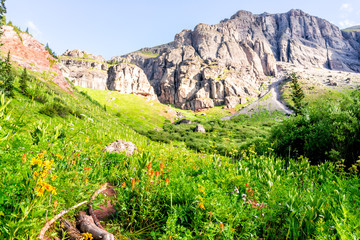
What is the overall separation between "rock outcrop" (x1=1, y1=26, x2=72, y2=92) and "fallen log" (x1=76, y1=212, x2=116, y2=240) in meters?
33.4

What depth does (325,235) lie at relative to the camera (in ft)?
7.55

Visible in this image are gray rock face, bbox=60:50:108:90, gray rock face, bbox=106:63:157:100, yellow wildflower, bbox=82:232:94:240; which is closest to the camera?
yellow wildflower, bbox=82:232:94:240

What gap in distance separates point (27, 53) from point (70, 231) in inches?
1766

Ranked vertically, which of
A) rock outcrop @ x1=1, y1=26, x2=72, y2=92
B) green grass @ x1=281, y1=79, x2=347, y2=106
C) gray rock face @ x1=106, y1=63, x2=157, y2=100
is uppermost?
gray rock face @ x1=106, y1=63, x2=157, y2=100

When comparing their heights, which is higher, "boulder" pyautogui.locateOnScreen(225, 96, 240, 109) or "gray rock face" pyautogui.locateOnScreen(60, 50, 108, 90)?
"gray rock face" pyautogui.locateOnScreen(60, 50, 108, 90)

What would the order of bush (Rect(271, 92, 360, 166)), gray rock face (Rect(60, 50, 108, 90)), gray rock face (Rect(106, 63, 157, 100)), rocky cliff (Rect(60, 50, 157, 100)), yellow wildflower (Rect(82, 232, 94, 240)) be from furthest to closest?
gray rock face (Rect(106, 63, 157, 100)), rocky cliff (Rect(60, 50, 157, 100)), gray rock face (Rect(60, 50, 108, 90)), bush (Rect(271, 92, 360, 166)), yellow wildflower (Rect(82, 232, 94, 240))

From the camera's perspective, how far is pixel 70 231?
98.2 inches

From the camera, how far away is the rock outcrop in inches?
1195

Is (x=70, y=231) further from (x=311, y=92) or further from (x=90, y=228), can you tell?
(x=311, y=92)

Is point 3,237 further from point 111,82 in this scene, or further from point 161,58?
point 161,58

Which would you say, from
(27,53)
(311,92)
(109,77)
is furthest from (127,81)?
(311,92)

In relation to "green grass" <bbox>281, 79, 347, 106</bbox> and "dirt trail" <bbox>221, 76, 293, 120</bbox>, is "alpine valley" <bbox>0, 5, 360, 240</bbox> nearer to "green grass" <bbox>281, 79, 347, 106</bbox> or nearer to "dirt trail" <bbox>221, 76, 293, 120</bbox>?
"dirt trail" <bbox>221, 76, 293, 120</bbox>

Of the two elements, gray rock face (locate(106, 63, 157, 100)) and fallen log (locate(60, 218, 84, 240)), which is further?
gray rock face (locate(106, 63, 157, 100))

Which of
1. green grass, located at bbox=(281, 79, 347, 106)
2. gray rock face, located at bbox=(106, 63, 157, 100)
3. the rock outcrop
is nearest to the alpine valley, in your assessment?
the rock outcrop
